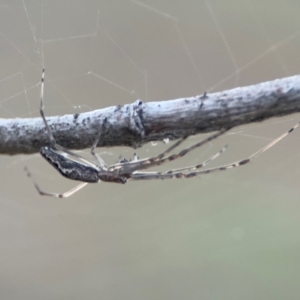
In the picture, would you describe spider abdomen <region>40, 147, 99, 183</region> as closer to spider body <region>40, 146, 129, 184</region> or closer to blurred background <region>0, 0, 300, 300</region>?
spider body <region>40, 146, 129, 184</region>

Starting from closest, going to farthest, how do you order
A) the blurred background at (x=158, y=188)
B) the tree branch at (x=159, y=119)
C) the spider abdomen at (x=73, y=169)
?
the tree branch at (x=159, y=119)
the spider abdomen at (x=73, y=169)
the blurred background at (x=158, y=188)

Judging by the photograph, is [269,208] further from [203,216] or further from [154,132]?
[154,132]

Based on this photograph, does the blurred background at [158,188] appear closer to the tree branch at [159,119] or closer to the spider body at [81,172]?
the spider body at [81,172]

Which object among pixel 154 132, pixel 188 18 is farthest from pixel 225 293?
pixel 154 132

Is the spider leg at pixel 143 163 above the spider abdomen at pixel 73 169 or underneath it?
underneath

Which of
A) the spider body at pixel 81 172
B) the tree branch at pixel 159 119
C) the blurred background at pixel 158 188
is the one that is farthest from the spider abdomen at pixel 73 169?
the blurred background at pixel 158 188

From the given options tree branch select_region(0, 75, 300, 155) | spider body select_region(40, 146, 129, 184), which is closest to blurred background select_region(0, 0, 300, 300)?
spider body select_region(40, 146, 129, 184)

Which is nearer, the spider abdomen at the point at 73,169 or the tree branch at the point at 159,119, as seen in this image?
the tree branch at the point at 159,119

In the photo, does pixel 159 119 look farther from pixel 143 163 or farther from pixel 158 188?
pixel 158 188
